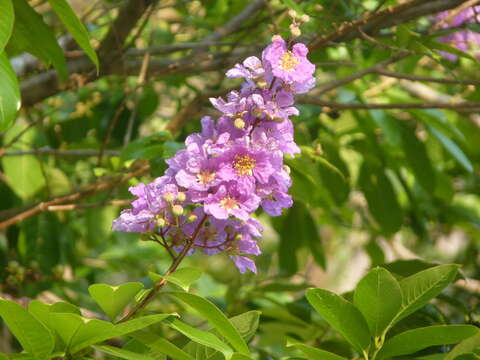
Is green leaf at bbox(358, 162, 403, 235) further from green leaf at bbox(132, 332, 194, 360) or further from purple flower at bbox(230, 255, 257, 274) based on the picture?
green leaf at bbox(132, 332, 194, 360)

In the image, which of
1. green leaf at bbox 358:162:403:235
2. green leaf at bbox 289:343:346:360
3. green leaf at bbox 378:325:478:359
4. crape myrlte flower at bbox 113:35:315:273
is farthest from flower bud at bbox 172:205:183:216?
green leaf at bbox 358:162:403:235

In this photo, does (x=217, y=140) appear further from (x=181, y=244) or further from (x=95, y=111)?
(x=95, y=111)

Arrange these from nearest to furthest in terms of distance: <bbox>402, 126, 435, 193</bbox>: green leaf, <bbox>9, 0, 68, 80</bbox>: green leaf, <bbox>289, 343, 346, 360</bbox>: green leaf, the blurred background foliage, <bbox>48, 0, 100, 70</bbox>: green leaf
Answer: <bbox>289, 343, 346, 360</bbox>: green leaf < <bbox>48, 0, 100, 70</bbox>: green leaf < <bbox>9, 0, 68, 80</bbox>: green leaf < the blurred background foliage < <bbox>402, 126, 435, 193</bbox>: green leaf

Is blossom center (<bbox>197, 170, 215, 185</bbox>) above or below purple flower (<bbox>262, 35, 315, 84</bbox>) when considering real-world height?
below

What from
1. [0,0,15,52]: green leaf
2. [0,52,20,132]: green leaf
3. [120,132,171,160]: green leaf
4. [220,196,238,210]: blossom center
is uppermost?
[0,0,15,52]: green leaf

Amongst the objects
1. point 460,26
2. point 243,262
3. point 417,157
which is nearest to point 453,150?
point 417,157

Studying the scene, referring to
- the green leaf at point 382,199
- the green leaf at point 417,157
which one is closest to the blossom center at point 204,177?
the green leaf at point 417,157
